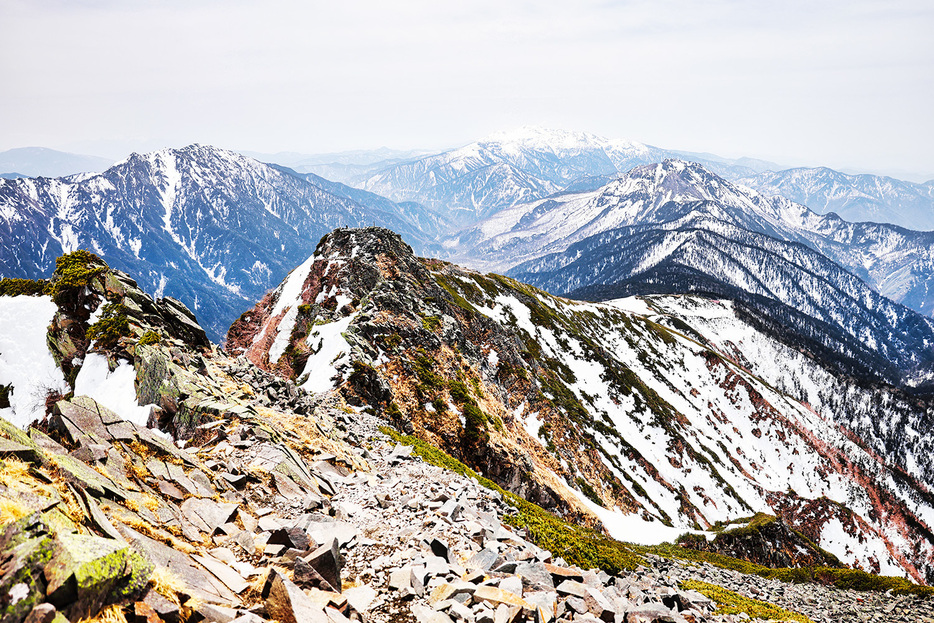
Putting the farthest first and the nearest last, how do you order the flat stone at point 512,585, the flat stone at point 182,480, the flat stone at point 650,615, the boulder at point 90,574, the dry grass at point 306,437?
the dry grass at point 306,437 < the flat stone at point 182,480 < the flat stone at point 650,615 < the flat stone at point 512,585 < the boulder at point 90,574

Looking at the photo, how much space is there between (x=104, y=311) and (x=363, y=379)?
16.3 m

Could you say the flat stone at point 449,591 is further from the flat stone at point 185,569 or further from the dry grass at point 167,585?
the dry grass at point 167,585

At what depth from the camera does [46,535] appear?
6137 mm

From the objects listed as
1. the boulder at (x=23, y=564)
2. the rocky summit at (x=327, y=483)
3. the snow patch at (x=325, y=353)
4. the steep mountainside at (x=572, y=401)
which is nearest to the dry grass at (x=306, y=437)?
the rocky summit at (x=327, y=483)

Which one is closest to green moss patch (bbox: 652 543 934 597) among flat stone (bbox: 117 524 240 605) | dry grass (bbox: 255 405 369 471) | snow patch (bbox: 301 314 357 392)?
dry grass (bbox: 255 405 369 471)

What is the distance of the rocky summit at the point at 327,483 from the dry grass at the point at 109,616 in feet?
0.09

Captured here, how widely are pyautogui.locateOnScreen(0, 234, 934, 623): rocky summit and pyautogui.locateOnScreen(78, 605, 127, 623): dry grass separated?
26mm

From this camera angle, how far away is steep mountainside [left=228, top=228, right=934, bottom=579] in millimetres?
38438

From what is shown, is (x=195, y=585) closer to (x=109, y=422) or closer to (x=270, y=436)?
(x=109, y=422)

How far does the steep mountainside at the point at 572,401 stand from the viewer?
1513 inches

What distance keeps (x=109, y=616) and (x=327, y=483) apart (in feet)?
39.4

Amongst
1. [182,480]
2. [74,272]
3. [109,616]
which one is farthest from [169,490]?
[74,272]

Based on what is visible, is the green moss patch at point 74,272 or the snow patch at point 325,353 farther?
the snow patch at point 325,353

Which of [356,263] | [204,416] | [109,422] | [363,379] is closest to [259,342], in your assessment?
[356,263]
